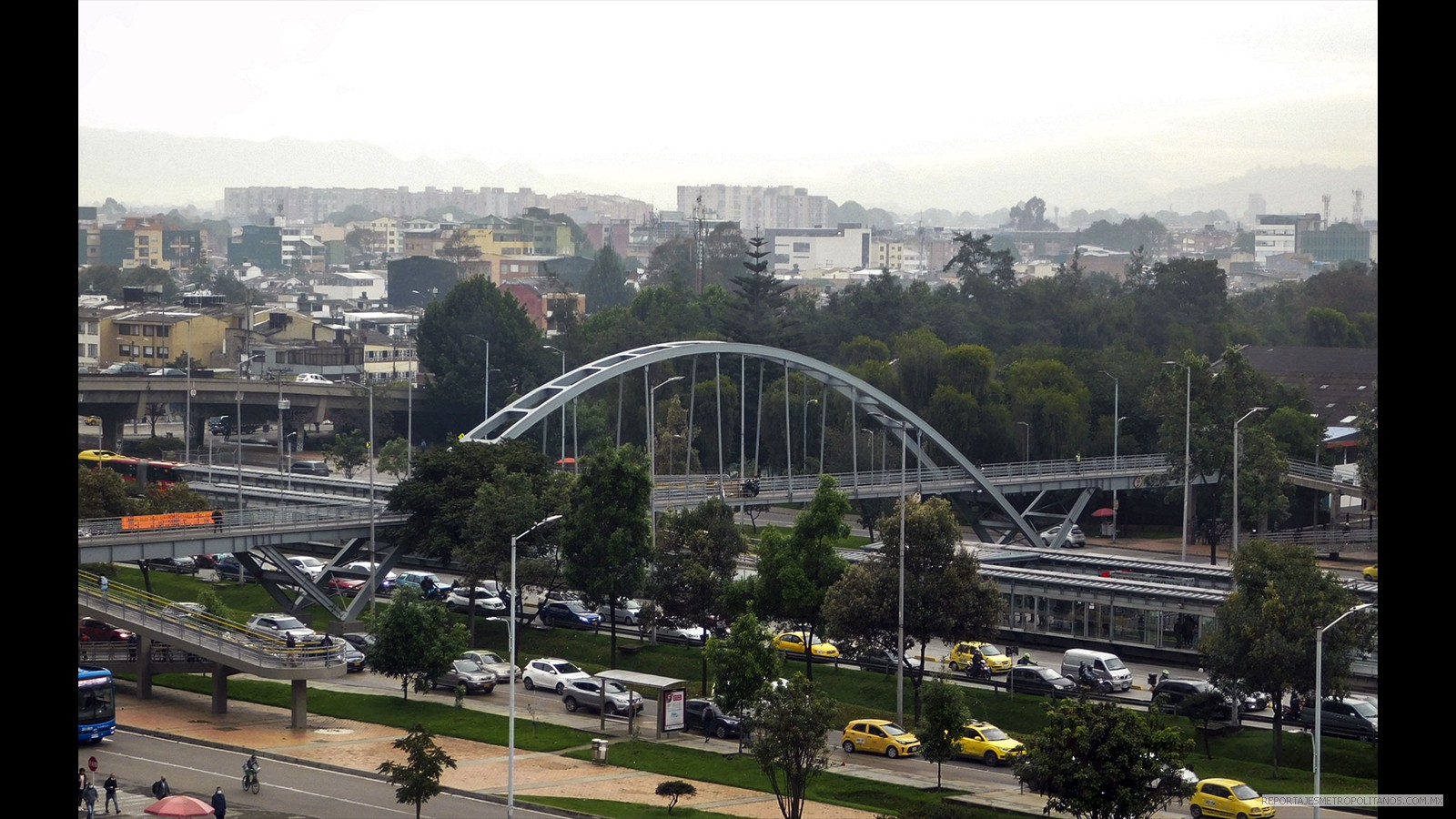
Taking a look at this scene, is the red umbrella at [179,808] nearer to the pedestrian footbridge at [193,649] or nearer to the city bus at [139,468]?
the pedestrian footbridge at [193,649]

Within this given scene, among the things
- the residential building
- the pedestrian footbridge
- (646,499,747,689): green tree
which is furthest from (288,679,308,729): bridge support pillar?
the residential building

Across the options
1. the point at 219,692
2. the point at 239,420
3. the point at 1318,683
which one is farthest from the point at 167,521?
the point at 239,420

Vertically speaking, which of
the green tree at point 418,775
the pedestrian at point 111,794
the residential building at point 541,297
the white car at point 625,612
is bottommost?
the white car at point 625,612

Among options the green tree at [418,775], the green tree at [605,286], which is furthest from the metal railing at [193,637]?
the green tree at [605,286]

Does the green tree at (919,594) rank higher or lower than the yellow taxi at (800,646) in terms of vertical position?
higher

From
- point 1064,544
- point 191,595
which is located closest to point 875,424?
point 1064,544

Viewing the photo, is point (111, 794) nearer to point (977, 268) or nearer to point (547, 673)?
point (547, 673)
